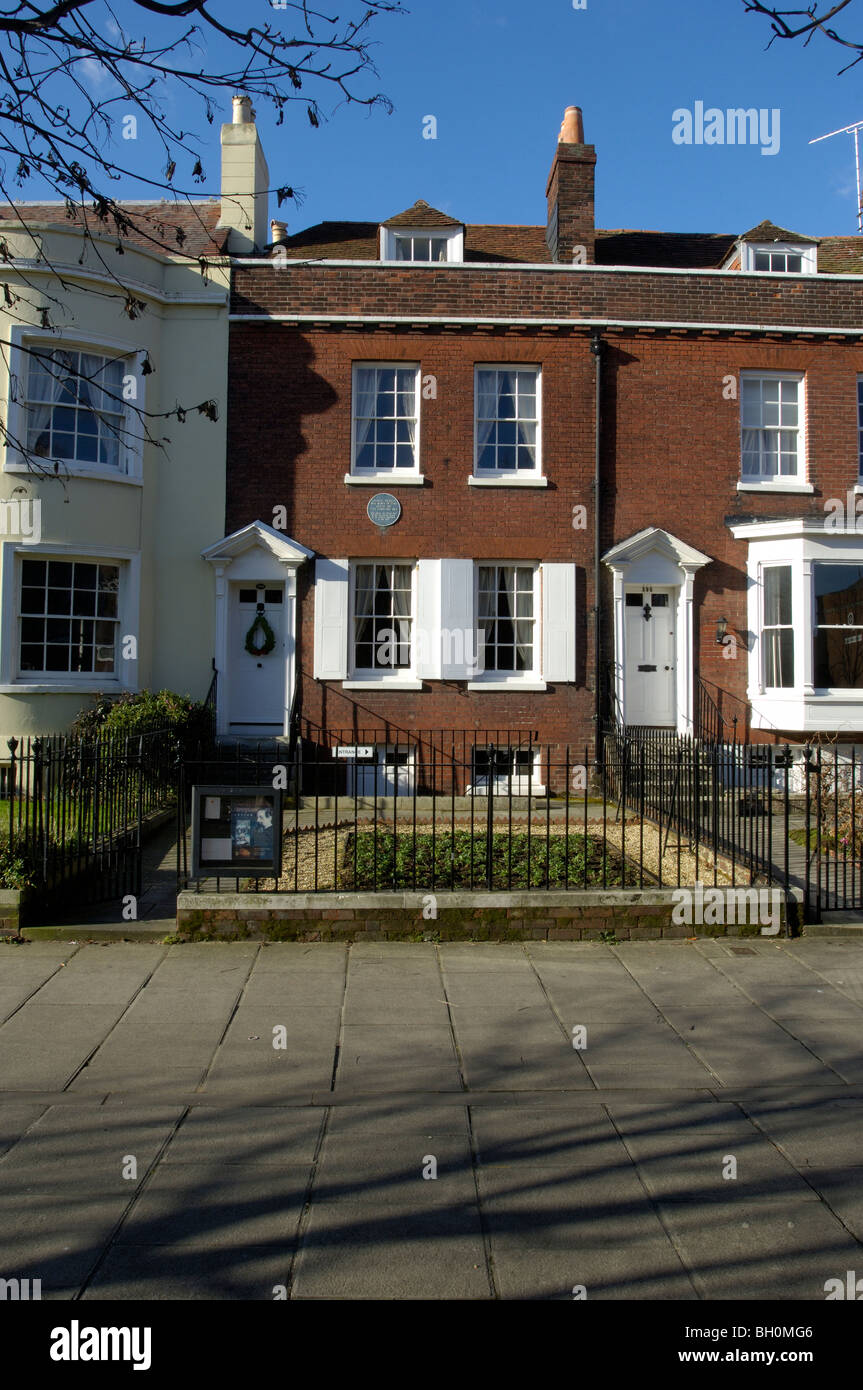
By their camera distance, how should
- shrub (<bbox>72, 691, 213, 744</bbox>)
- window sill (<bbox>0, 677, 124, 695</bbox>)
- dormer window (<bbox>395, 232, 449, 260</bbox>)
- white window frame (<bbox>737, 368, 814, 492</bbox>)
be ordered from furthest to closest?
dormer window (<bbox>395, 232, 449, 260</bbox>) < white window frame (<bbox>737, 368, 814, 492</bbox>) < window sill (<bbox>0, 677, 124, 695</bbox>) < shrub (<bbox>72, 691, 213, 744</bbox>)

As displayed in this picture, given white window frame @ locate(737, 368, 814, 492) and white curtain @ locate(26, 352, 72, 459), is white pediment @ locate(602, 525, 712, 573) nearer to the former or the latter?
white window frame @ locate(737, 368, 814, 492)

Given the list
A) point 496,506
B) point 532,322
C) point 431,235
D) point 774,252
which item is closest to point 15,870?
point 496,506

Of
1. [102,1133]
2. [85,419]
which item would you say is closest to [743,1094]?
[102,1133]

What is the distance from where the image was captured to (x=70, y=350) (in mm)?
15547

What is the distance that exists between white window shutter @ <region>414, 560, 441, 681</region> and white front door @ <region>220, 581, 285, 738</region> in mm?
2179

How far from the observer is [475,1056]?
587 centimetres

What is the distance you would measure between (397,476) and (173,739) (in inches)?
222

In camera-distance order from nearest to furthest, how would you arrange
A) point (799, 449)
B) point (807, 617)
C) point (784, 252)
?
point (807, 617), point (799, 449), point (784, 252)

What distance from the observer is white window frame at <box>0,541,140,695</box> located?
15312mm

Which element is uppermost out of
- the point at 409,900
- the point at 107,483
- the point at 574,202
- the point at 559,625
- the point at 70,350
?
the point at 574,202

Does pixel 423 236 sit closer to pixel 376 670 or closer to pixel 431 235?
pixel 431 235

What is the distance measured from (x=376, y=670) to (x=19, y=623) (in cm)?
544

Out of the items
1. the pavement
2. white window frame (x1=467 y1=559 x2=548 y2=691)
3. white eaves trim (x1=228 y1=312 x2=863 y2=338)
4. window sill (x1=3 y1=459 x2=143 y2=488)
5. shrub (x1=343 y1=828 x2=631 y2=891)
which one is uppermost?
white eaves trim (x1=228 y1=312 x2=863 y2=338)
